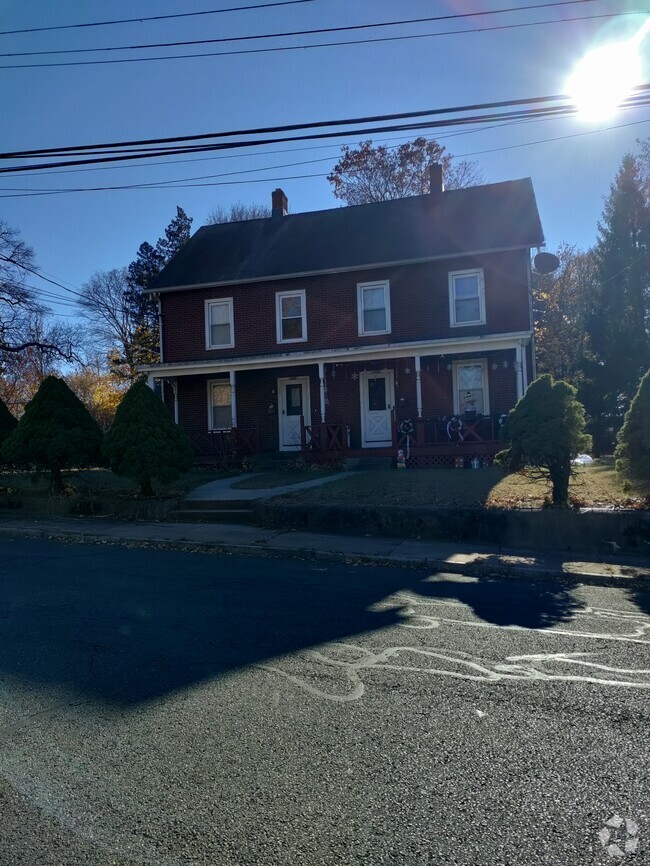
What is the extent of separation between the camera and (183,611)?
6.41 m

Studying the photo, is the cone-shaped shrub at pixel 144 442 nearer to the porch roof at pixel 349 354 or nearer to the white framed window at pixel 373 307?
the porch roof at pixel 349 354

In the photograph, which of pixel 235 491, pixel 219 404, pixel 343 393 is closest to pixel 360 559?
pixel 235 491

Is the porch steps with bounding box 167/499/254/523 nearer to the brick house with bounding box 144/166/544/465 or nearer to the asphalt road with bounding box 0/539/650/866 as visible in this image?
the brick house with bounding box 144/166/544/465

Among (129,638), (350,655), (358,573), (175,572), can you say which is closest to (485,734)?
(350,655)

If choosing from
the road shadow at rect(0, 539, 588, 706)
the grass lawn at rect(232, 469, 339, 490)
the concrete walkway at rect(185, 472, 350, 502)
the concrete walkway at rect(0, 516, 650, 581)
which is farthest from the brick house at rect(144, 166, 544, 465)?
the road shadow at rect(0, 539, 588, 706)

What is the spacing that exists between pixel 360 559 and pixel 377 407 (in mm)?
11613

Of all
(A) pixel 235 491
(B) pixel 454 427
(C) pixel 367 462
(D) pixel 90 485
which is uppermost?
(B) pixel 454 427

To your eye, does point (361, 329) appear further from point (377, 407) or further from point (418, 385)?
point (418, 385)

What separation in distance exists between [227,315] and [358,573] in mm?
15081

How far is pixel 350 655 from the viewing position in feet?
16.7

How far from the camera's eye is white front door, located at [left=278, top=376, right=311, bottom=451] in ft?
68.9

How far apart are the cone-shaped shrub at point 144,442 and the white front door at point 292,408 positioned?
7233mm

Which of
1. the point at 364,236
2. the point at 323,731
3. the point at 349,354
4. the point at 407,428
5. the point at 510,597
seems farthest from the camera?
the point at 364,236

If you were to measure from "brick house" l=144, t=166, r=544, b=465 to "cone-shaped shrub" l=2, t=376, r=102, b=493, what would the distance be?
5.63 metres
